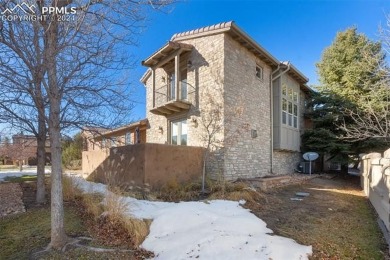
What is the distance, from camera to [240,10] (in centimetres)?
1132

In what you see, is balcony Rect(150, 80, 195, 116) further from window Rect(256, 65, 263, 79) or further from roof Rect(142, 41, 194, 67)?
window Rect(256, 65, 263, 79)

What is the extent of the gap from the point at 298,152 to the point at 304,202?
27.0 feet

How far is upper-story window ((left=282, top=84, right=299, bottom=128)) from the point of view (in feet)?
46.4

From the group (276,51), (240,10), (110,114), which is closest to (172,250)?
(110,114)

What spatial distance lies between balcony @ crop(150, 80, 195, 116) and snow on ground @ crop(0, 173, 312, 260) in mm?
5486

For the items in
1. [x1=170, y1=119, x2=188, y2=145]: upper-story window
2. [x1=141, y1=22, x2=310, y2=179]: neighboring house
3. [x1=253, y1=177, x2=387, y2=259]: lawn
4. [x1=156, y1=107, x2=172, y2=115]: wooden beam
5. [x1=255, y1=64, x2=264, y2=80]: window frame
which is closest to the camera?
[x1=253, y1=177, x2=387, y2=259]: lawn

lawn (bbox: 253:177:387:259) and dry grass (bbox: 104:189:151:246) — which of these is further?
dry grass (bbox: 104:189:151:246)

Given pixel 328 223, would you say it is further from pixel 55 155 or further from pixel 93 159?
pixel 93 159

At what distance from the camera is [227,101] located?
10391mm

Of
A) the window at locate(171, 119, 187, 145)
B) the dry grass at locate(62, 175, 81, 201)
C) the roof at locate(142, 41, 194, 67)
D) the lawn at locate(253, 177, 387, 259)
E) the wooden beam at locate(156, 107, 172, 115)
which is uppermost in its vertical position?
the roof at locate(142, 41, 194, 67)

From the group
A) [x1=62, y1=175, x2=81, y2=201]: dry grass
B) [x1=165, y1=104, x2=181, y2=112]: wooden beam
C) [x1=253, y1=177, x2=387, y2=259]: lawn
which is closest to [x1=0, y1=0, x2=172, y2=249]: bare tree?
[x1=62, y1=175, x2=81, y2=201]: dry grass

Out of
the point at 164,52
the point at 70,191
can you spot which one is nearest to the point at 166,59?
the point at 164,52

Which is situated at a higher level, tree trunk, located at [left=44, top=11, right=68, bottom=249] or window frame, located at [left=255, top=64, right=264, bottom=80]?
window frame, located at [left=255, top=64, right=264, bottom=80]

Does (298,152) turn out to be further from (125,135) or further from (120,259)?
(120,259)
